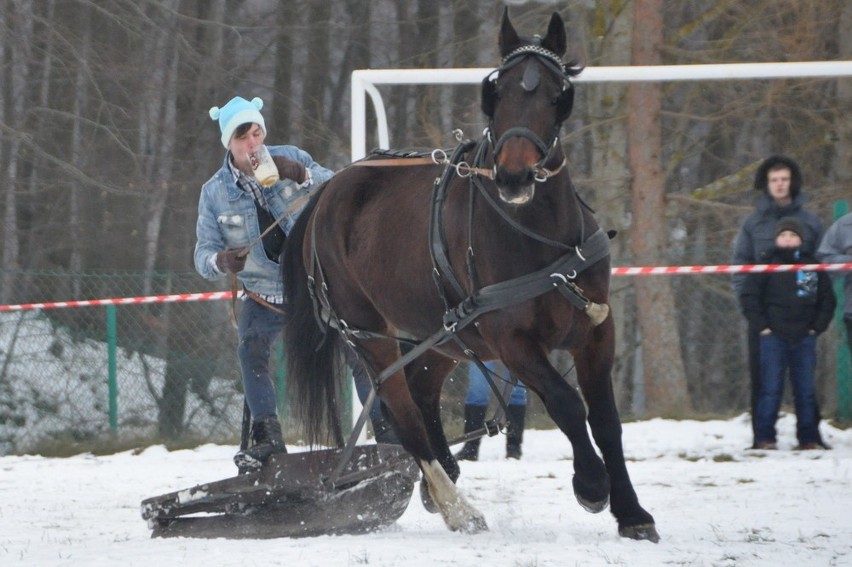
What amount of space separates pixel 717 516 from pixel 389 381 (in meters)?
1.46

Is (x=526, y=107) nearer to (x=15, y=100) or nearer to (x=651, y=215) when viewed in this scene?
(x=651, y=215)

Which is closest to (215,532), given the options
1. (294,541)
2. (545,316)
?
(294,541)

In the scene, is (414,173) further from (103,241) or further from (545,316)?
(103,241)

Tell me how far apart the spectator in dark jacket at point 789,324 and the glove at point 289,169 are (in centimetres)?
293

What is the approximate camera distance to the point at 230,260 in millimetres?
5602

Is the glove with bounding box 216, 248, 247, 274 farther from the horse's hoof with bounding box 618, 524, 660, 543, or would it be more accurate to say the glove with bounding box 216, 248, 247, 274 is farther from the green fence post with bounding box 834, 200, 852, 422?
the green fence post with bounding box 834, 200, 852, 422

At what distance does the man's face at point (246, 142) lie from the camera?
5.58 metres

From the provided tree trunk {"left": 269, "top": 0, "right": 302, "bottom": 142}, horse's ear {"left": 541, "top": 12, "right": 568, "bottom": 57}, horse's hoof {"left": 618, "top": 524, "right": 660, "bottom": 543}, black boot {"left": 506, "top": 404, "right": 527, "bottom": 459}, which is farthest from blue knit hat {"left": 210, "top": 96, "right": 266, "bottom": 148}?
tree trunk {"left": 269, "top": 0, "right": 302, "bottom": 142}

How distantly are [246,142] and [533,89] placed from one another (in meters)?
1.76

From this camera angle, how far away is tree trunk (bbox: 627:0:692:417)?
1065cm

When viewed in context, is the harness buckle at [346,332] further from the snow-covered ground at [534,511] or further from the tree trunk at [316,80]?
the tree trunk at [316,80]

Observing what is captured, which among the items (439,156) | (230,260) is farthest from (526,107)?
(230,260)

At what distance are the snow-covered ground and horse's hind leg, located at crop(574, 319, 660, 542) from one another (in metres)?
0.09

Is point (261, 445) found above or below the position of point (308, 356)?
below
